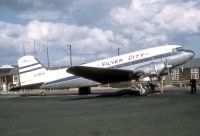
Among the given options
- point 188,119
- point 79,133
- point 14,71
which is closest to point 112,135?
point 79,133

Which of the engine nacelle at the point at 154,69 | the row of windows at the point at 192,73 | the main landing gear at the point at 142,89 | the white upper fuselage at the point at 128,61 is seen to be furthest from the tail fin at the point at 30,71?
the row of windows at the point at 192,73

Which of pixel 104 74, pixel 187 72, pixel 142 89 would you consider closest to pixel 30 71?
pixel 104 74

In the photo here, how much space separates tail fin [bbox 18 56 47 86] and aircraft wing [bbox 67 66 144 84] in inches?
214

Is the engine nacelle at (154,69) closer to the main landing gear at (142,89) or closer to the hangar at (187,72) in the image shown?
the main landing gear at (142,89)

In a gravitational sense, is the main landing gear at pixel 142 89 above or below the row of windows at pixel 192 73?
below

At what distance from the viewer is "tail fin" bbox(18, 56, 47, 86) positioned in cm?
3928

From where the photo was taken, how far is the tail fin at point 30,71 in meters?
39.3

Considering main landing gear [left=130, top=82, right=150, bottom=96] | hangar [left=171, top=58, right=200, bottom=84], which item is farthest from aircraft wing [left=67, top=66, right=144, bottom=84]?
hangar [left=171, top=58, right=200, bottom=84]

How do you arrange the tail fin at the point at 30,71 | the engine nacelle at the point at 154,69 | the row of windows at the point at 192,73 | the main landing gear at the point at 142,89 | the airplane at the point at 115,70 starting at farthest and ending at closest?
the row of windows at the point at 192,73, the tail fin at the point at 30,71, the airplane at the point at 115,70, the engine nacelle at the point at 154,69, the main landing gear at the point at 142,89

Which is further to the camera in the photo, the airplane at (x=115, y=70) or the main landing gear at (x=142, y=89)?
the airplane at (x=115, y=70)

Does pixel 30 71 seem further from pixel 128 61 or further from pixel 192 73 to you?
pixel 192 73

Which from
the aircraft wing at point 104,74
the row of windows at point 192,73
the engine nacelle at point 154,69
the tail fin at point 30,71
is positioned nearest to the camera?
the aircraft wing at point 104,74

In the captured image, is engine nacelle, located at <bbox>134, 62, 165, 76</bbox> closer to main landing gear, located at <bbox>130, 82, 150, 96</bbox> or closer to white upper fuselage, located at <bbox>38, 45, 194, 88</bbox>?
white upper fuselage, located at <bbox>38, 45, 194, 88</bbox>

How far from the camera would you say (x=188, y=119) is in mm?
14883
